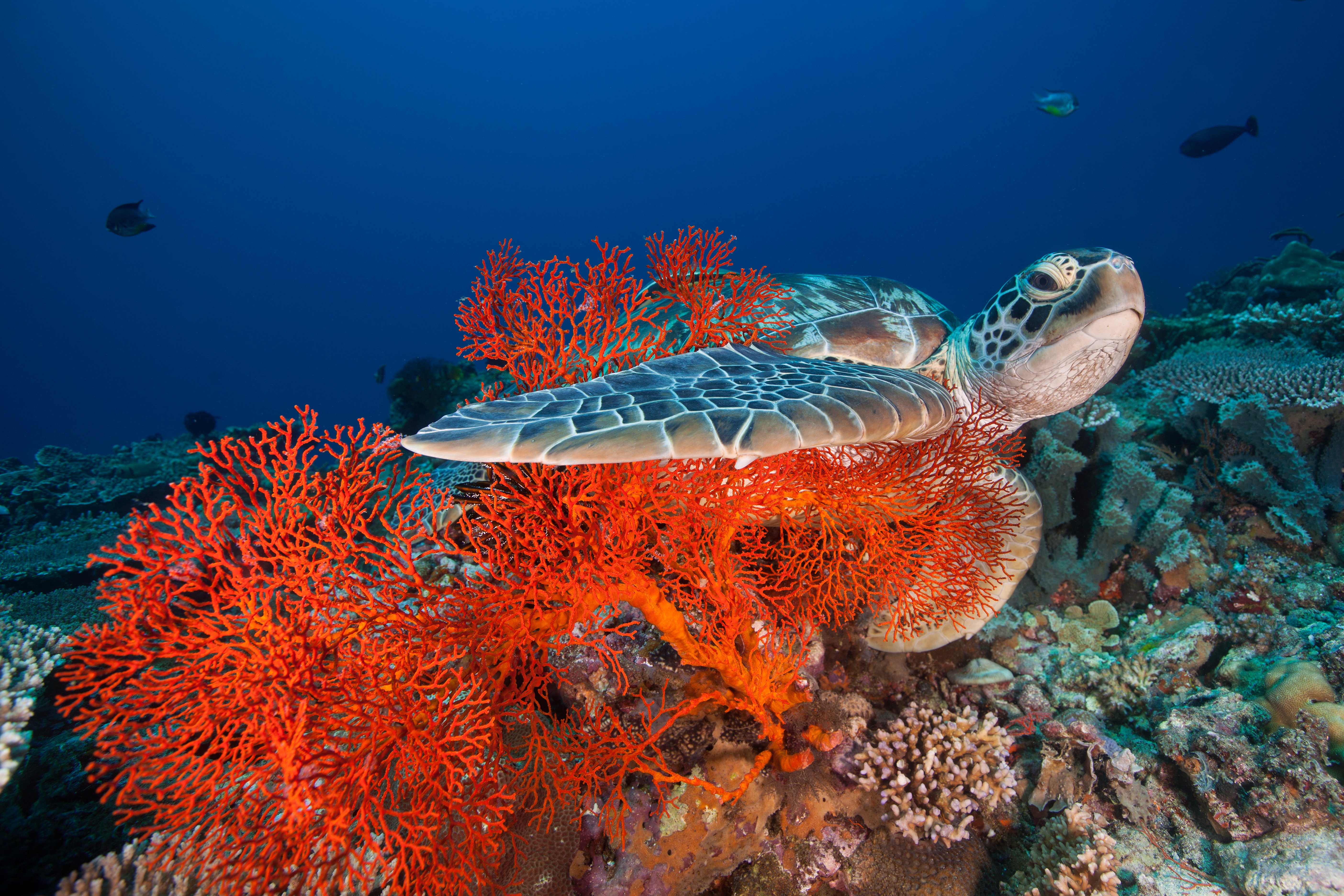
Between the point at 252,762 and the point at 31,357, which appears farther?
the point at 31,357

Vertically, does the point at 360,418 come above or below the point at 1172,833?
above

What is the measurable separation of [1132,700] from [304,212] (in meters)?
110

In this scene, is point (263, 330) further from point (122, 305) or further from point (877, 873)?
point (877, 873)

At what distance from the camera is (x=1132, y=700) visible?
2.25 metres

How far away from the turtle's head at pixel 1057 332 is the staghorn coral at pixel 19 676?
3522 mm

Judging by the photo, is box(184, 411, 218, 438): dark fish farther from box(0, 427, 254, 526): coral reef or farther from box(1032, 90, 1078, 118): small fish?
box(1032, 90, 1078, 118): small fish

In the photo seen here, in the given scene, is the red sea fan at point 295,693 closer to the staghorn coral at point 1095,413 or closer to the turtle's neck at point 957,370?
the turtle's neck at point 957,370

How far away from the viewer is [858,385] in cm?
149

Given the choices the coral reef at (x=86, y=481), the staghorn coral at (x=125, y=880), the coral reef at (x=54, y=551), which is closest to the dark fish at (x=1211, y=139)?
the staghorn coral at (x=125, y=880)

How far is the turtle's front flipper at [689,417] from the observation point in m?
1.03

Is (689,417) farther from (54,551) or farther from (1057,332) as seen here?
(54,551)

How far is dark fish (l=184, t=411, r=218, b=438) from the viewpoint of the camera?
875 cm

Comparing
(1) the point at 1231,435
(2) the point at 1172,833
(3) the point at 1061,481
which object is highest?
(3) the point at 1061,481

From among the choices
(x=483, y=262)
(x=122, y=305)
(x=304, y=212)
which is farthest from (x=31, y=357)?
(x=483, y=262)
